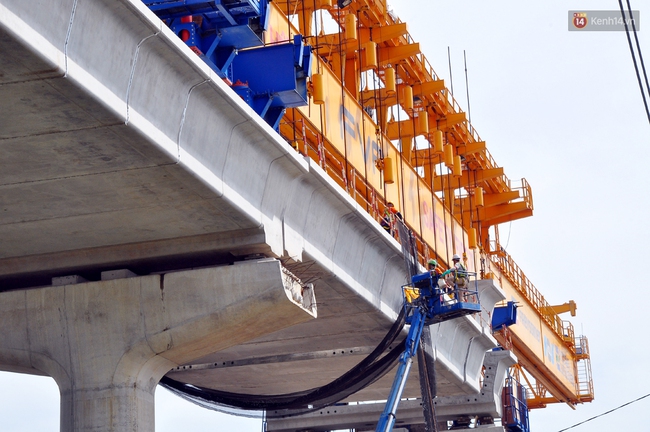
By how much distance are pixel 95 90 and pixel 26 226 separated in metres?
5.16

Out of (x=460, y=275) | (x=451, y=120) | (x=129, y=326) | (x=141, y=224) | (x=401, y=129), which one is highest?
(x=451, y=120)

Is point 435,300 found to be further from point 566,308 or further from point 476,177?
point 566,308

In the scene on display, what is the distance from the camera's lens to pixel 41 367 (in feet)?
67.1

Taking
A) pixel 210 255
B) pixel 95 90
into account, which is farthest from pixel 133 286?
pixel 95 90

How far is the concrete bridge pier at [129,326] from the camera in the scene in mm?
19500

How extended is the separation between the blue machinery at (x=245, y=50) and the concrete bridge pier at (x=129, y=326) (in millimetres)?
3334

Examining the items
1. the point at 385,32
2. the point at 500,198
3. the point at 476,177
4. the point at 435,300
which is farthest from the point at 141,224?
the point at 500,198

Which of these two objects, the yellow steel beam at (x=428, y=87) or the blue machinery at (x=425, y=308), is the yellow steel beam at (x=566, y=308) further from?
the blue machinery at (x=425, y=308)

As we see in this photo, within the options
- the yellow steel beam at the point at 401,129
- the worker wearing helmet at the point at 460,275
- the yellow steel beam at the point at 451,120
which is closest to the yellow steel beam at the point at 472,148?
the yellow steel beam at the point at 451,120

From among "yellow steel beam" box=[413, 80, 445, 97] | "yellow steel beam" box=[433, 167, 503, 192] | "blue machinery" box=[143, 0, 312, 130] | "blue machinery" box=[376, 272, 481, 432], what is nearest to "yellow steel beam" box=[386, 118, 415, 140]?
"yellow steel beam" box=[413, 80, 445, 97]

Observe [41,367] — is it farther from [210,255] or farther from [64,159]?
[64,159]

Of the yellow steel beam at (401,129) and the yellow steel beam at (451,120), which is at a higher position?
the yellow steel beam at (451,120)

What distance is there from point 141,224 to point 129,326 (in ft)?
7.35

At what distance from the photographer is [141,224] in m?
18.6
